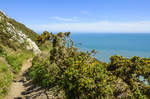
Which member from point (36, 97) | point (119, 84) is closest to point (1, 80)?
point (36, 97)

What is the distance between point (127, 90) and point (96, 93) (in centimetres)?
273

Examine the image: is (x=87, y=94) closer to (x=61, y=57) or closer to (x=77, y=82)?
(x=77, y=82)

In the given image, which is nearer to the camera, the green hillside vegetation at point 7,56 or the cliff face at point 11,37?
the cliff face at point 11,37

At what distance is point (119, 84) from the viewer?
27.6ft

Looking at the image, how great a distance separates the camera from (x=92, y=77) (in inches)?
288

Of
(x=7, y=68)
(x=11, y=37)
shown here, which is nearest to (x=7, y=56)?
(x=7, y=68)

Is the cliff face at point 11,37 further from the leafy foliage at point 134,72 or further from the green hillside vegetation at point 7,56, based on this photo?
the leafy foliage at point 134,72

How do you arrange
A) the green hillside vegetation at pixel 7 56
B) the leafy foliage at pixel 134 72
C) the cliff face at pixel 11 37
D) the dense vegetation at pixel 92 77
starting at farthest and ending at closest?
1. the leafy foliage at pixel 134 72
2. the green hillside vegetation at pixel 7 56
3. the cliff face at pixel 11 37
4. the dense vegetation at pixel 92 77

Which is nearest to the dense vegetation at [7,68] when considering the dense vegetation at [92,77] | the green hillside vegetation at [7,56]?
the green hillside vegetation at [7,56]

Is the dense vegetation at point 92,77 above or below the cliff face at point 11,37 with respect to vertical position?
below

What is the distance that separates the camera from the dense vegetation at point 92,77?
23.1ft

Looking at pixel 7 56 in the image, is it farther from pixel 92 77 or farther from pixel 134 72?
pixel 134 72

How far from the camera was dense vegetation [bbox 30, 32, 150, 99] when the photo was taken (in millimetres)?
7047

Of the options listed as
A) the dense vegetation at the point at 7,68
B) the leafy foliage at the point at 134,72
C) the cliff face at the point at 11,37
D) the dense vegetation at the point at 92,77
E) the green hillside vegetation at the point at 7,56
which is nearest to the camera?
Answer: the dense vegetation at the point at 92,77
